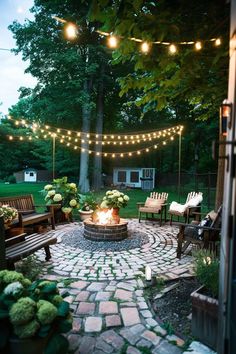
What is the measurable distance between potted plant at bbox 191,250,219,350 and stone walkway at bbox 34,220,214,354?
4.5 inches

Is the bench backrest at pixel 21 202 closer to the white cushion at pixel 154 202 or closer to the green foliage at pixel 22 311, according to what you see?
the white cushion at pixel 154 202

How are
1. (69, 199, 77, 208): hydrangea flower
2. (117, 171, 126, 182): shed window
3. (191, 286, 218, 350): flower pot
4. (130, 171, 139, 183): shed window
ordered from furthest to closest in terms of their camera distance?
(117, 171, 126, 182): shed window
(130, 171, 139, 183): shed window
(69, 199, 77, 208): hydrangea flower
(191, 286, 218, 350): flower pot

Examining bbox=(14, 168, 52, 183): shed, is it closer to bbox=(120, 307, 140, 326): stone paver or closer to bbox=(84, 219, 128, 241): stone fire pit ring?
bbox=(84, 219, 128, 241): stone fire pit ring

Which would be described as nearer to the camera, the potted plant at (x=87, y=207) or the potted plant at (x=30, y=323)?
the potted plant at (x=30, y=323)

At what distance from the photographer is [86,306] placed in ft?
10.1

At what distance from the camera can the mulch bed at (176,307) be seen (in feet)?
8.73

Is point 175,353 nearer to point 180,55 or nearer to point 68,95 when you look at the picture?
point 180,55

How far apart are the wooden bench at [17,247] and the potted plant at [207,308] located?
2.21 meters

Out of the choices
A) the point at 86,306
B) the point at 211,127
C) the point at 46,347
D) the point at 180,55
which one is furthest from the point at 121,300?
the point at 211,127

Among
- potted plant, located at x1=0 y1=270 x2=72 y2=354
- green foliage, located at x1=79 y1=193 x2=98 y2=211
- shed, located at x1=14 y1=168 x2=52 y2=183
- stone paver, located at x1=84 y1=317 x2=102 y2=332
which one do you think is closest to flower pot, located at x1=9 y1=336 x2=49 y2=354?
potted plant, located at x1=0 y1=270 x2=72 y2=354

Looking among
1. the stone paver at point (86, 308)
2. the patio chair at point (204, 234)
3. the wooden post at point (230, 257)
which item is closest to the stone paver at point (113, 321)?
the stone paver at point (86, 308)

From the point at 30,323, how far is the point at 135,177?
819 inches

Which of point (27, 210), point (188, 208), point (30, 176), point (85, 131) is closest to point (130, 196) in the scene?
point (85, 131)

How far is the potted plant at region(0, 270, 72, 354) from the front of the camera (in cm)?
202
